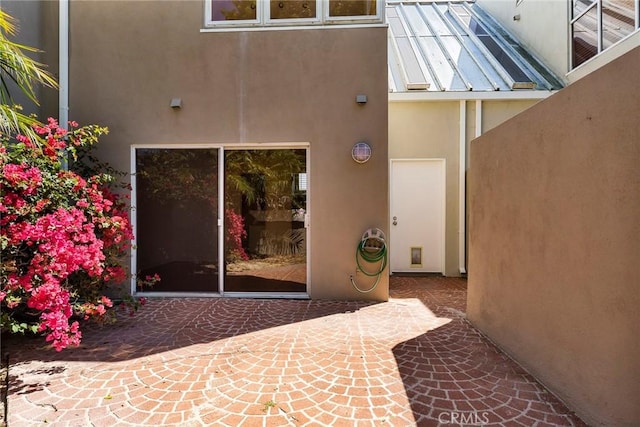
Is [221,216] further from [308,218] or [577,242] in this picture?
[577,242]

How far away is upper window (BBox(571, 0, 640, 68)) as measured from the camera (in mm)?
5930

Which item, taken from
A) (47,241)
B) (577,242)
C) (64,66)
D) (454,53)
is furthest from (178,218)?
(454,53)

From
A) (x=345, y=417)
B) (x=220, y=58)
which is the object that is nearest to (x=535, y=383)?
(x=345, y=417)

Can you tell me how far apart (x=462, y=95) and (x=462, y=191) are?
79.4 inches

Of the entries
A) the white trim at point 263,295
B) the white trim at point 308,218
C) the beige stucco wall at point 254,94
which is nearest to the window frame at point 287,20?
the beige stucco wall at point 254,94

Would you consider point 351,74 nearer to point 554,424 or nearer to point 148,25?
point 148,25

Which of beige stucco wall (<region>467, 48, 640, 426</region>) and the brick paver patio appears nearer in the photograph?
beige stucco wall (<region>467, 48, 640, 426</region>)

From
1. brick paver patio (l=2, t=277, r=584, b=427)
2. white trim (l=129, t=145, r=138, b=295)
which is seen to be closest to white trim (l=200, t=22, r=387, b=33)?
white trim (l=129, t=145, r=138, b=295)

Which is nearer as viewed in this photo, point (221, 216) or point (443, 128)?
point (221, 216)

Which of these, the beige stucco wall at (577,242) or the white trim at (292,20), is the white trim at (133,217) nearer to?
the white trim at (292,20)

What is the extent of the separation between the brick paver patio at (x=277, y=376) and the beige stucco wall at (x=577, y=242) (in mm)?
348

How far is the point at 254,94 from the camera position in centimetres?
531

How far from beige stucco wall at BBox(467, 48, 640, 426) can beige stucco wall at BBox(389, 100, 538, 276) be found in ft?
11.3

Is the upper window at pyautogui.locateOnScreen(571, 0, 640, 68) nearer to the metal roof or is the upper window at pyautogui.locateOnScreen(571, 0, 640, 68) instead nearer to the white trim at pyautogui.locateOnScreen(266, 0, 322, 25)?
the metal roof
